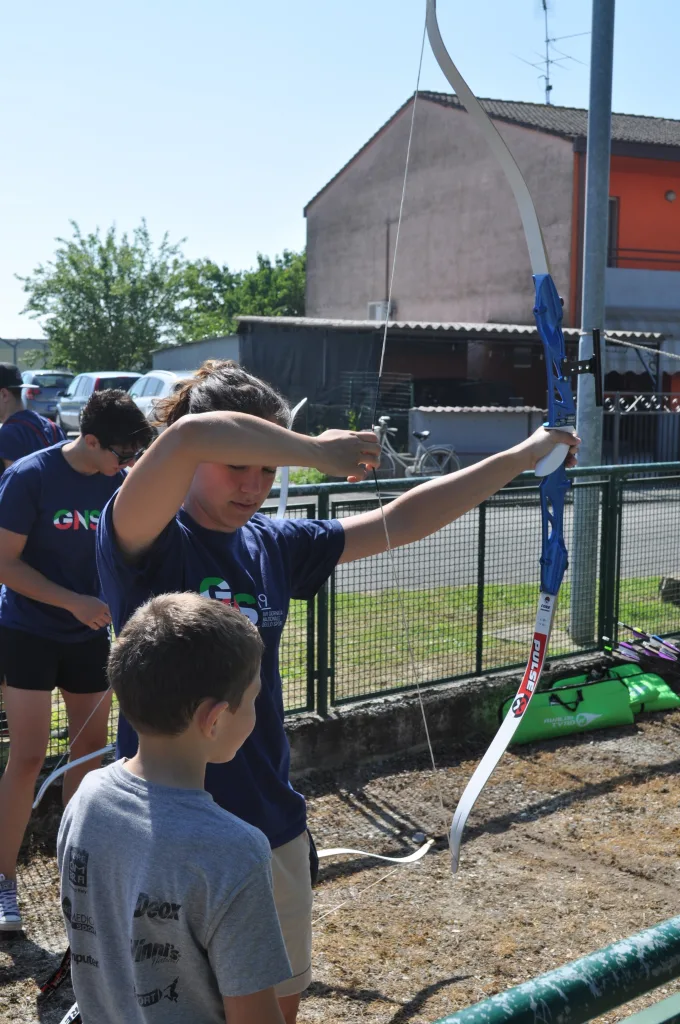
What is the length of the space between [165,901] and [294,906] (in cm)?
98

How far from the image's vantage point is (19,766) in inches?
144

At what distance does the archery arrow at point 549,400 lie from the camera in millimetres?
3010

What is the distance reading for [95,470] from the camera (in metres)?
3.74

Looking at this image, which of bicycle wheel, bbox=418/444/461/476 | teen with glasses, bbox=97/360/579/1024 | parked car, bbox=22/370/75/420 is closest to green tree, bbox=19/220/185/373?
parked car, bbox=22/370/75/420

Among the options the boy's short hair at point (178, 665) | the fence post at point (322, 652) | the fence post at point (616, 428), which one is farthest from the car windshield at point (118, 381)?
the boy's short hair at point (178, 665)

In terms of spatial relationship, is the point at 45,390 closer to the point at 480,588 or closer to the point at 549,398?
the point at 480,588

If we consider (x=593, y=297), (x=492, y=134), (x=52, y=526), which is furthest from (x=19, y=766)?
(x=593, y=297)

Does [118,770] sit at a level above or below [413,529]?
below

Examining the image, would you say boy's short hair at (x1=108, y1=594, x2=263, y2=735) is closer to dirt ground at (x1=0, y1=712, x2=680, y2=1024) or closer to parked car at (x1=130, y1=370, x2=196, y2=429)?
dirt ground at (x1=0, y1=712, x2=680, y2=1024)

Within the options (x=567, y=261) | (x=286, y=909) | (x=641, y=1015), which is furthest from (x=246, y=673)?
(x=567, y=261)

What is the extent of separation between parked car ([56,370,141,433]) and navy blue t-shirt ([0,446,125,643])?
21.4m

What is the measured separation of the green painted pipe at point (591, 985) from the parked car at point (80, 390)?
948 inches

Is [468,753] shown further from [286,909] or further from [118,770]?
[118,770]

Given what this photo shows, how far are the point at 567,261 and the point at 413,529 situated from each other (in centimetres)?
2237
